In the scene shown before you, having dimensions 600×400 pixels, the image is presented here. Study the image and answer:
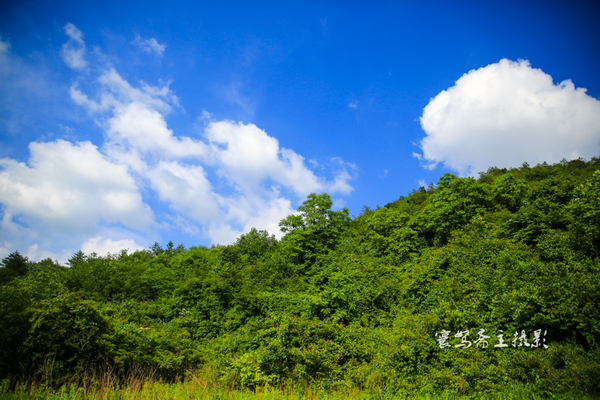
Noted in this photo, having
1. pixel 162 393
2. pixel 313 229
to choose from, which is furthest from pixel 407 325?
pixel 313 229

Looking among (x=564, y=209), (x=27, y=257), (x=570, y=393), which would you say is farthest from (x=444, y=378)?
(x=27, y=257)

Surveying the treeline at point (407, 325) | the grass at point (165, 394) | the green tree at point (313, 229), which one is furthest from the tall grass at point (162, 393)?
the green tree at point (313, 229)

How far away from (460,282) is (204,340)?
78.6 ft

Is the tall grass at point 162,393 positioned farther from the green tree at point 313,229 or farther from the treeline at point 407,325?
the green tree at point 313,229

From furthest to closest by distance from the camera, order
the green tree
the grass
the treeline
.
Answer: the green tree < the treeline < the grass

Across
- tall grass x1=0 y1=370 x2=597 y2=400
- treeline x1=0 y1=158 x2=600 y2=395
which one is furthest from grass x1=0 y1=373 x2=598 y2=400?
treeline x1=0 y1=158 x2=600 y2=395

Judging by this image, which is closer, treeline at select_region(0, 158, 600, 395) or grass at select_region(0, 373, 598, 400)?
grass at select_region(0, 373, 598, 400)

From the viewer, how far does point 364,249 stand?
3453 centimetres

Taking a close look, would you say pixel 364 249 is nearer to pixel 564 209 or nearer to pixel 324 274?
pixel 324 274

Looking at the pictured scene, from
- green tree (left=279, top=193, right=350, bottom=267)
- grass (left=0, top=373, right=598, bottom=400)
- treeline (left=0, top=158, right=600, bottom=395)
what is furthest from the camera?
green tree (left=279, top=193, right=350, bottom=267)

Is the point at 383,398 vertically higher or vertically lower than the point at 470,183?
lower

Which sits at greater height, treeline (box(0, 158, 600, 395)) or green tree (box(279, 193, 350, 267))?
green tree (box(279, 193, 350, 267))

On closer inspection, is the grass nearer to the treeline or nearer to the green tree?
the treeline

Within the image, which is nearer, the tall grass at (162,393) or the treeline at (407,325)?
the tall grass at (162,393)
